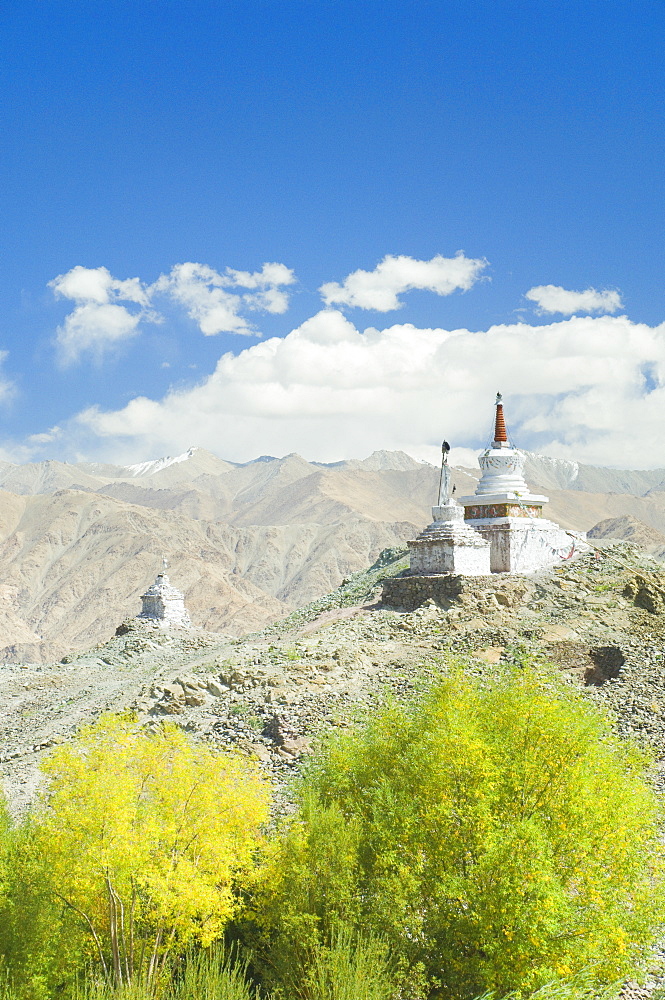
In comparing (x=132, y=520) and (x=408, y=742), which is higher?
(x=132, y=520)

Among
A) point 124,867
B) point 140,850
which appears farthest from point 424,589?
point 124,867

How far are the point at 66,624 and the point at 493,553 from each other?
347 ft

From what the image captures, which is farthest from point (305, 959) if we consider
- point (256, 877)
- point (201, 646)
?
point (201, 646)

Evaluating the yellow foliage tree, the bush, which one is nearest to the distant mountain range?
the bush

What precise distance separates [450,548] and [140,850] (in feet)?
73.1

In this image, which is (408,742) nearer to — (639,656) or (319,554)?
(639,656)

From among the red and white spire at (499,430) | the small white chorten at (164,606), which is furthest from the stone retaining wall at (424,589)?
the small white chorten at (164,606)

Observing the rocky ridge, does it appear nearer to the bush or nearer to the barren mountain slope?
the bush

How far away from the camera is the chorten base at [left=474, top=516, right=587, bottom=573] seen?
34.2 m

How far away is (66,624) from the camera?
129375mm

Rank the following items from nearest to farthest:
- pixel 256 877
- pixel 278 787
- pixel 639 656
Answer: pixel 256 877
pixel 278 787
pixel 639 656

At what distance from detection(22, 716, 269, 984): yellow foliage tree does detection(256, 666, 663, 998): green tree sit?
36.2 inches

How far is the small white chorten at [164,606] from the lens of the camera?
1906 inches

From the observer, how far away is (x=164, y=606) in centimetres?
4847
